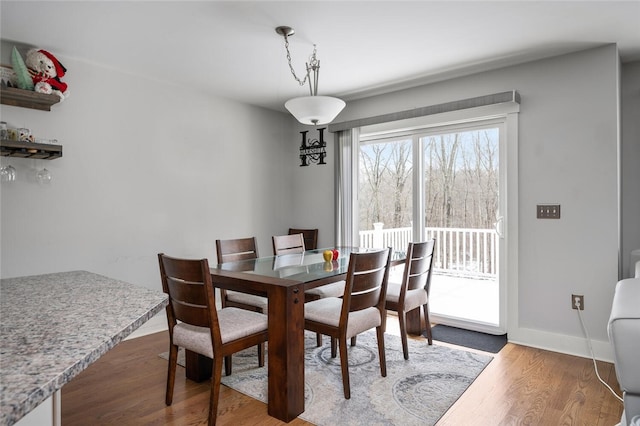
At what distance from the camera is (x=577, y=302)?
3068 millimetres

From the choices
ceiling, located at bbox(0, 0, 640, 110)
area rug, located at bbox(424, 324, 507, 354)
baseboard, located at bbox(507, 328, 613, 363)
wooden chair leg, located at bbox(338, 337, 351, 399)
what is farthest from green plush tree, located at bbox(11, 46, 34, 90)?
baseboard, located at bbox(507, 328, 613, 363)

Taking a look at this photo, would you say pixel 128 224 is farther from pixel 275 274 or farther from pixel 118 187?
pixel 275 274

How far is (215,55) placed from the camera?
3102 mm

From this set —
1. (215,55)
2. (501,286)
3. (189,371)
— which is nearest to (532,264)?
(501,286)

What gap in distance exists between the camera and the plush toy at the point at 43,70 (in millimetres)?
2799

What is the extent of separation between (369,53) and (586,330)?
2693mm

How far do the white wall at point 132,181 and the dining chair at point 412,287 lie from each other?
208 centimetres

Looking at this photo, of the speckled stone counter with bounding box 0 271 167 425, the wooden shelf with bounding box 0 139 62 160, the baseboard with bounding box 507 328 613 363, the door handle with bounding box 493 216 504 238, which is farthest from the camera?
the door handle with bounding box 493 216 504 238

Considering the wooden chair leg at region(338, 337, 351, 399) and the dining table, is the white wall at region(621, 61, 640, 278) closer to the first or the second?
the wooden chair leg at region(338, 337, 351, 399)

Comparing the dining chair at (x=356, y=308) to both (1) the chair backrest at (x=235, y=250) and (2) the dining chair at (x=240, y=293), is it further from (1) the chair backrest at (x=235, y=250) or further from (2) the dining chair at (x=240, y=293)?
(1) the chair backrest at (x=235, y=250)

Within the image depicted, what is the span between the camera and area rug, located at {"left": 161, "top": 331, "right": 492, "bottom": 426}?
2.16 m

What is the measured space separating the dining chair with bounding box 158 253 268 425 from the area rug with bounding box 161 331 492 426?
44cm

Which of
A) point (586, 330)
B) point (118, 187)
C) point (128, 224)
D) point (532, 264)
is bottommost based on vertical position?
point (586, 330)

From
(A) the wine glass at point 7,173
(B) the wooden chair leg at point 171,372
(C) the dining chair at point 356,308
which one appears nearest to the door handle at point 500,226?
(C) the dining chair at point 356,308
